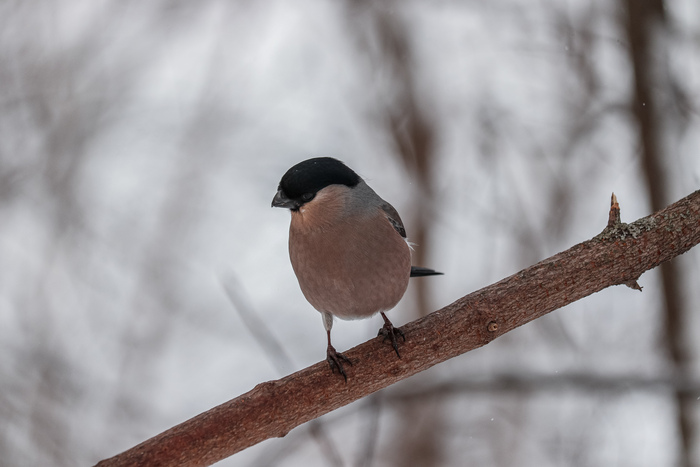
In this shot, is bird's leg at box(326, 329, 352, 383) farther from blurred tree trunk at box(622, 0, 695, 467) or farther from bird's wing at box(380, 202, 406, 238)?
blurred tree trunk at box(622, 0, 695, 467)

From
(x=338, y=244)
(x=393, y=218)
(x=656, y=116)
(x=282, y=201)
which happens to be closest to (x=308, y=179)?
(x=282, y=201)

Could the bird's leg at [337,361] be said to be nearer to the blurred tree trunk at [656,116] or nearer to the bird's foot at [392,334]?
the bird's foot at [392,334]

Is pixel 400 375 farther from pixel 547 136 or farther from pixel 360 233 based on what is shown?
pixel 547 136

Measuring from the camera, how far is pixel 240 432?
2582 mm

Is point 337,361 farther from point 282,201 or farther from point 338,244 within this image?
point 282,201

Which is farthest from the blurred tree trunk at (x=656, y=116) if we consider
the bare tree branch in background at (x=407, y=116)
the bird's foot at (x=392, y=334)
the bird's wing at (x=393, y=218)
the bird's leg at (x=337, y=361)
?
the bird's leg at (x=337, y=361)

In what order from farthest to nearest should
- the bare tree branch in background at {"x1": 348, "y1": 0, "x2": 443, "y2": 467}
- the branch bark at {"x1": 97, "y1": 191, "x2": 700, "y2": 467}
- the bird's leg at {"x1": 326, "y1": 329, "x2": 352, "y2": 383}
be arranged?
the bare tree branch in background at {"x1": 348, "y1": 0, "x2": 443, "y2": 467}
the bird's leg at {"x1": 326, "y1": 329, "x2": 352, "y2": 383}
the branch bark at {"x1": 97, "y1": 191, "x2": 700, "y2": 467}

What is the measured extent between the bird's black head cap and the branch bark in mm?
825

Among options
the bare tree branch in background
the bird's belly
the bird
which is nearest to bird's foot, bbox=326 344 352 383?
Answer: the bird

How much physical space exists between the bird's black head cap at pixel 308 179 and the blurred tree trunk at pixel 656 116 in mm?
2657

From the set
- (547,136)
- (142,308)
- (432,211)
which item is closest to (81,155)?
(142,308)

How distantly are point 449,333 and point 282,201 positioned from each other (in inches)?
39.9

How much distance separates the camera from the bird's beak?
114 inches

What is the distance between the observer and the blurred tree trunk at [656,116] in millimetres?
4324
